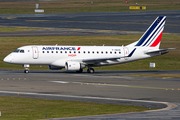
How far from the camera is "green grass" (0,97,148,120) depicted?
94.6ft

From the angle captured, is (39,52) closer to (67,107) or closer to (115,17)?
(67,107)

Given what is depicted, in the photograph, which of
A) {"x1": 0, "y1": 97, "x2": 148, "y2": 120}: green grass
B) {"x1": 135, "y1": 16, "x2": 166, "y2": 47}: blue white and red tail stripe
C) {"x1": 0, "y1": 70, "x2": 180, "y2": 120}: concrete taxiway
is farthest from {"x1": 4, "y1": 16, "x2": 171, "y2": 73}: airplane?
{"x1": 0, "y1": 97, "x2": 148, "y2": 120}: green grass

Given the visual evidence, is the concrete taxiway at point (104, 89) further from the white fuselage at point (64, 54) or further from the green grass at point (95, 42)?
the green grass at point (95, 42)

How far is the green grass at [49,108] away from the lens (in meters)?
28.8

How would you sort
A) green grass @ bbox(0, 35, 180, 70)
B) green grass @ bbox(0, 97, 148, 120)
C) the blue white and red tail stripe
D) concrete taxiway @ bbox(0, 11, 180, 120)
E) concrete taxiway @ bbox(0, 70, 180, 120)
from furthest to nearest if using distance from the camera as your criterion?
green grass @ bbox(0, 35, 180, 70), the blue white and red tail stripe, concrete taxiway @ bbox(0, 70, 180, 120), concrete taxiway @ bbox(0, 11, 180, 120), green grass @ bbox(0, 97, 148, 120)

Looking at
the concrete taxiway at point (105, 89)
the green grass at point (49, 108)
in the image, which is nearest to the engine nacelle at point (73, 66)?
the concrete taxiway at point (105, 89)

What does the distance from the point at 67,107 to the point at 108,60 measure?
32.5 meters

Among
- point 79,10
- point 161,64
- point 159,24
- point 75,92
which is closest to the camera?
point 75,92

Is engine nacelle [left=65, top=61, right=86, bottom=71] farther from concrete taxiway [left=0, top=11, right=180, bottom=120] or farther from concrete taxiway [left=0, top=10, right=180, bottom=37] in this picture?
concrete taxiway [left=0, top=10, right=180, bottom=37]

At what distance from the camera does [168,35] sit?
10638 cm

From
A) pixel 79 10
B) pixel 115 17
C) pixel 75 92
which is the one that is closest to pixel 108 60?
pixel 75 92

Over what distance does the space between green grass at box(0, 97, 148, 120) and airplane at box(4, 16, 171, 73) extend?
25492mm

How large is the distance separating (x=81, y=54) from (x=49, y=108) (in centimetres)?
3220

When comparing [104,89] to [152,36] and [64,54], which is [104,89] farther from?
[152,36]
